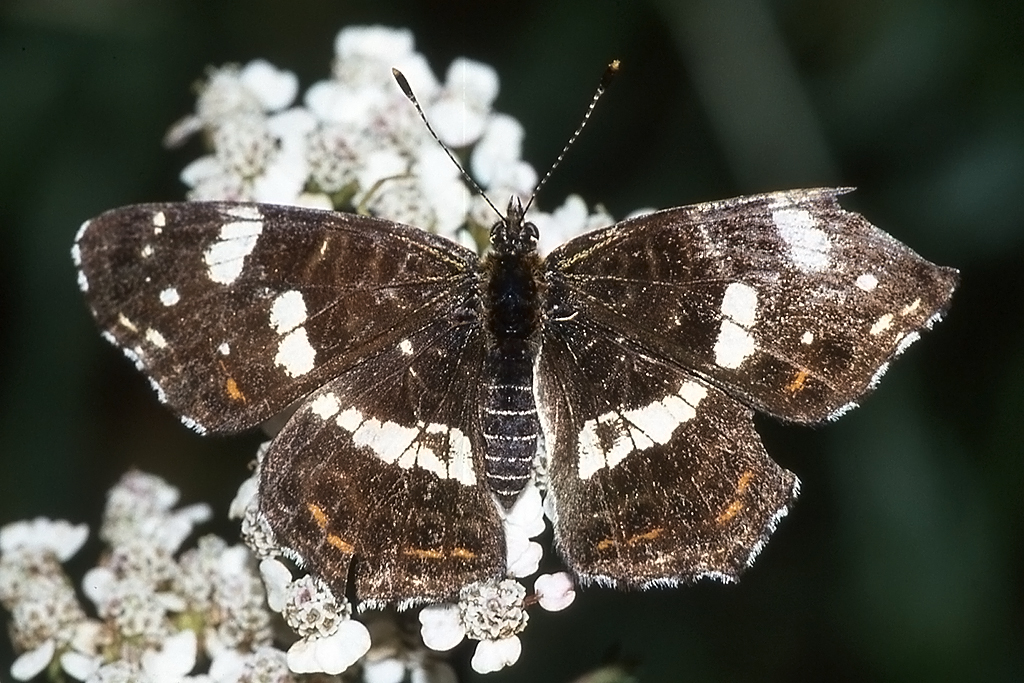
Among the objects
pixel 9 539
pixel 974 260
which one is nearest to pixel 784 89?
pixel 974 260

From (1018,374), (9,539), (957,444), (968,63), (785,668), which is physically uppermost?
(968,63)

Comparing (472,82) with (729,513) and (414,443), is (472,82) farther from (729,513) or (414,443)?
(729,513)

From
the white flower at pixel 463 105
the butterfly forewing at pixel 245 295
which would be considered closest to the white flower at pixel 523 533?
the butterfly forewing at pixel 245 295

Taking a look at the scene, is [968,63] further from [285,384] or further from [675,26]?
[285,384]

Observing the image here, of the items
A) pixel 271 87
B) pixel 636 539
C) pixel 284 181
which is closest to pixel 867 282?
pixel 636 539

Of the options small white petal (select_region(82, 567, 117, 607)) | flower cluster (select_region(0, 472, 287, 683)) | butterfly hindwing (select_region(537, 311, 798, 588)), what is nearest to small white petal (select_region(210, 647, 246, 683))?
flower cluster (select_region(0, 472, 287, 683))
